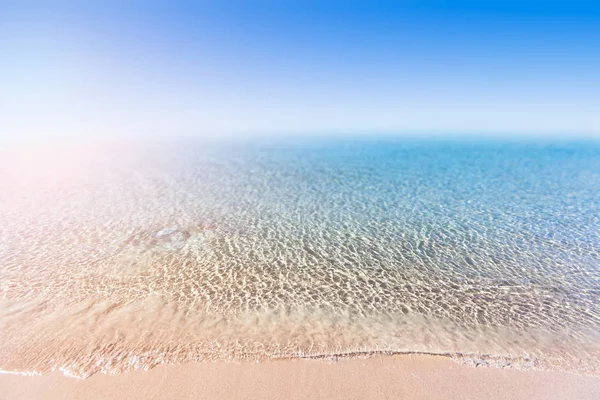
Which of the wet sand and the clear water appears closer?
the wet sand

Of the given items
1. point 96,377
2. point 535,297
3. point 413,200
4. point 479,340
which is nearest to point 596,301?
point 535,297

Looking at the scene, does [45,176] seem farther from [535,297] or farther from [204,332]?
[535,297]

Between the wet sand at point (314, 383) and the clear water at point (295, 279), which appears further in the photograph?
the clear water at point (295, 279)

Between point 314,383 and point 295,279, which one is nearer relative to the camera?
point 314,383
